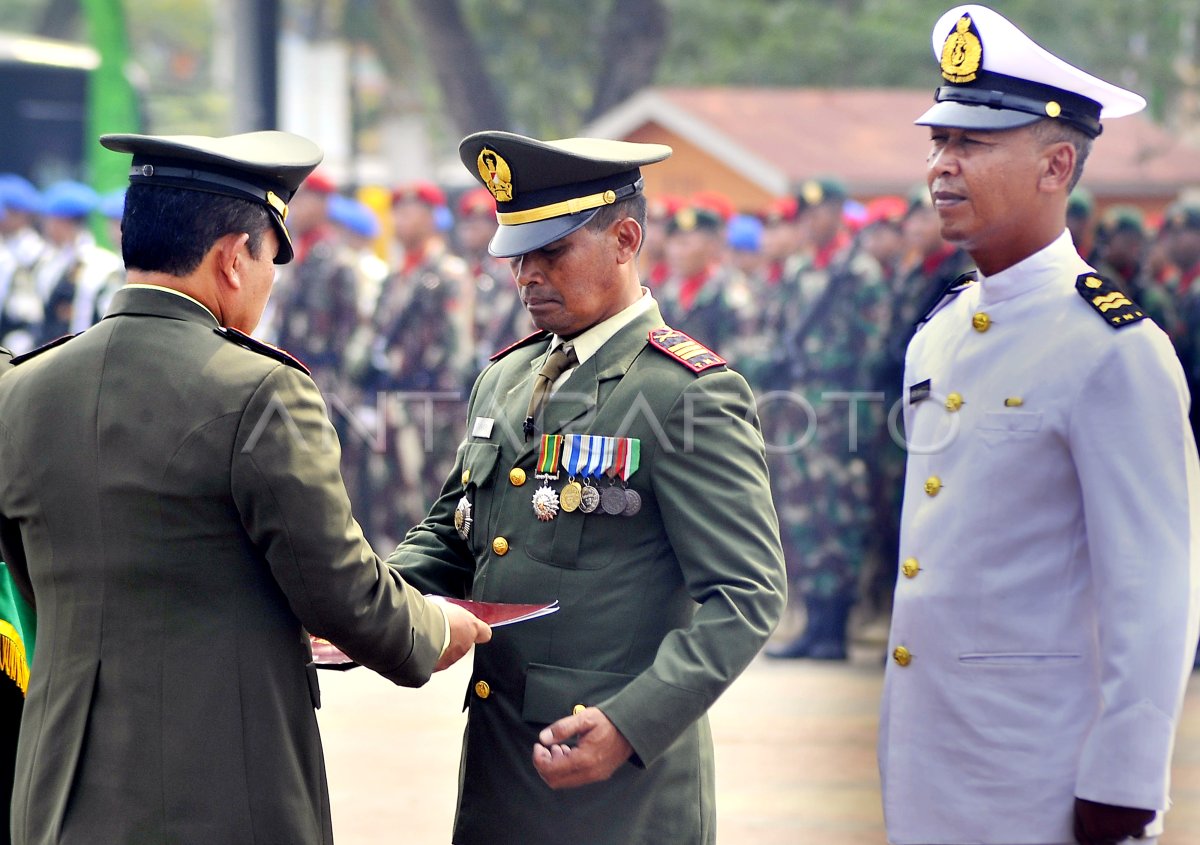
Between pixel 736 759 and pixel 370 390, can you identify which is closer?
pixel 736 759

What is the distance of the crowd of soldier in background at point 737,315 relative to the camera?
7855mm

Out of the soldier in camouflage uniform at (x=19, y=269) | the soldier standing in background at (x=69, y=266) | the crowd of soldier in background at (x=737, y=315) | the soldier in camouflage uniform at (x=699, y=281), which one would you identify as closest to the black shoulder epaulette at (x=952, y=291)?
the crowd of soldier in background at (x=737, y=315)

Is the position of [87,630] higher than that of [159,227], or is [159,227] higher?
[159,227]

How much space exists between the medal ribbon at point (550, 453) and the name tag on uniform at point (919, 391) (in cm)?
61

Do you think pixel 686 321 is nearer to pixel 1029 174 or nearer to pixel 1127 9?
pixel 1029 174

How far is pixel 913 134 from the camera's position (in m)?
17.9

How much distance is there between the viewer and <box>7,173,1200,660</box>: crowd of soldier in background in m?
7.86

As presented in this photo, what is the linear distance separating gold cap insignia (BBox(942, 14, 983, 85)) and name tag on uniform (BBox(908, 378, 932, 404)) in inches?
19.8

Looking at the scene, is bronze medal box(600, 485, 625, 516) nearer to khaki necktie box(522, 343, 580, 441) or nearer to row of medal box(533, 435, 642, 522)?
row of medal box(533, 435, 642, 522)

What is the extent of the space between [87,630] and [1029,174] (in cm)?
161

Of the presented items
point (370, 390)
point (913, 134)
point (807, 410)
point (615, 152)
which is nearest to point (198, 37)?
point (913, 134)

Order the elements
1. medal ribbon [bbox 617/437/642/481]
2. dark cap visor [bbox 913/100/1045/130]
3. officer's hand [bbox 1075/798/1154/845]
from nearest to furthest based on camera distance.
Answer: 1. officer's hand [bbox 1075/798/1154/845]
2. dark cap visor [bbox 913/100/1045/130]
3. medal ribbon [bbox 617/437/642/481]

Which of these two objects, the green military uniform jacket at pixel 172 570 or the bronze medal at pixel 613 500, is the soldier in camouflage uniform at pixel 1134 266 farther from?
the green military uniform jacket at pixel 172 570

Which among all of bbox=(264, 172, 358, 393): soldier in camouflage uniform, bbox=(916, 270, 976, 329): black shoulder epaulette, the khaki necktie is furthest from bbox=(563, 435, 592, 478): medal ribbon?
bbox=(264, 172, 358, 393): soldier in camouflage uniform
